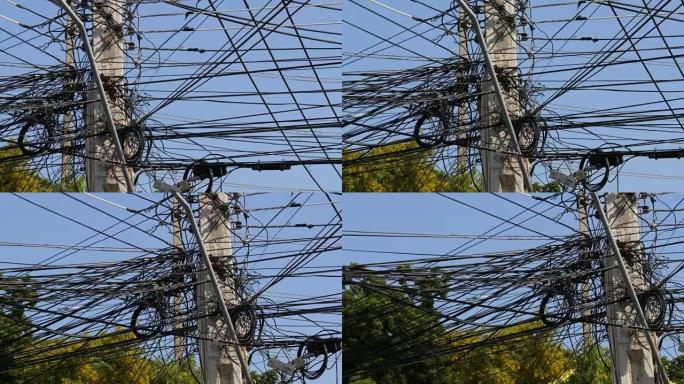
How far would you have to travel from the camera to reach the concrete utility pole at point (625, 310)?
7.75 metres

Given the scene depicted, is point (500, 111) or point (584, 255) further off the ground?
point (500, 111)

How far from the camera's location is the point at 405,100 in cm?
947

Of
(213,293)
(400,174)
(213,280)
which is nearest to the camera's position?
(213,280)

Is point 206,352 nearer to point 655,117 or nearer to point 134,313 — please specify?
point 134,313

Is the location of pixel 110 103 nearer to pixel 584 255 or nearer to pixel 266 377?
pixel 266 377

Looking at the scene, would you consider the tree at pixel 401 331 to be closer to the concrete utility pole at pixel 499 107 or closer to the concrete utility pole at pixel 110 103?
the concrete utility pole at pixel 499 107

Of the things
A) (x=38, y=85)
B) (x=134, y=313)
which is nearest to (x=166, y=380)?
(x=134, y=313)

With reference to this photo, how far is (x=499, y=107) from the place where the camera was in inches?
337

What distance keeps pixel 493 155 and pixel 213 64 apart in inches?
102

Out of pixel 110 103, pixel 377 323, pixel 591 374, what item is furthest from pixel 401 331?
pixel 591 374

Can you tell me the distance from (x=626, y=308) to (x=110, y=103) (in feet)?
12.0

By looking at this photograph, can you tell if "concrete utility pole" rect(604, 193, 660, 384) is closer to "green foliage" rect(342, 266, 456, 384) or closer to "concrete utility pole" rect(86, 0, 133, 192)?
"green foliage" rect(342, 266, 456, 384)

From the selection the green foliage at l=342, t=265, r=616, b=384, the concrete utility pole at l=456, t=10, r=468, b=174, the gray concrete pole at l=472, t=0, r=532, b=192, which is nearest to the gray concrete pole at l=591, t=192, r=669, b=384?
the gray concrete pole at l=472, t=0, r=532, b=192

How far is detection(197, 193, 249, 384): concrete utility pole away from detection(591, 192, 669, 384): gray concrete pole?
237cm
